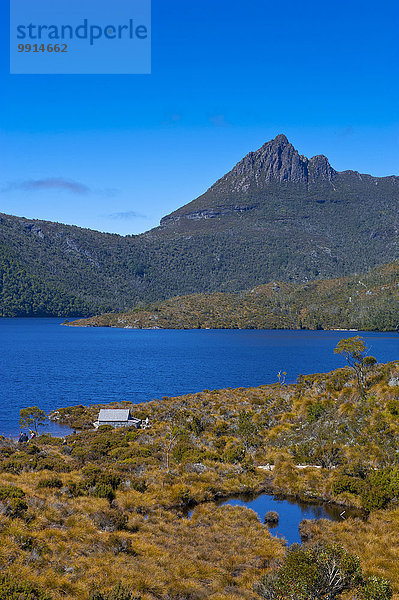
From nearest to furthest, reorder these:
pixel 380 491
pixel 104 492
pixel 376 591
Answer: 1. pixel 376 591
2. pixel 104 492
3. pixel 380 491

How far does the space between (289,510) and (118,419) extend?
2843 cm

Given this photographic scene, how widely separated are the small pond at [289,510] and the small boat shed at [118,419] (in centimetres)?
2384

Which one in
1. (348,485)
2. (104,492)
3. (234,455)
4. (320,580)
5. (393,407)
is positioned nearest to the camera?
(320,580)

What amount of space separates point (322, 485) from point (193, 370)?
267 ft

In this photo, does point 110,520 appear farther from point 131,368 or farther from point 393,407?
point 131,368

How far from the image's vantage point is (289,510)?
27.8 m

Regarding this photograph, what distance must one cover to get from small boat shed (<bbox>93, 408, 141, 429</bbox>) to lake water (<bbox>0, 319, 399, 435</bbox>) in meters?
6.77

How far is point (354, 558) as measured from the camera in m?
17.8

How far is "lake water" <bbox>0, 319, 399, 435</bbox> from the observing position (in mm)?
78625

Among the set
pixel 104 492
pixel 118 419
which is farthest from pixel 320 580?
pixel 118 419

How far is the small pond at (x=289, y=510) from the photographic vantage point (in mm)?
24875

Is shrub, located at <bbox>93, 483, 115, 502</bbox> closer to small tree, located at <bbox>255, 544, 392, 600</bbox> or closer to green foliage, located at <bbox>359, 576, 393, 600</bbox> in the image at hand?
small tree, located at <bbox>255, 544, 392, 600</bbox>

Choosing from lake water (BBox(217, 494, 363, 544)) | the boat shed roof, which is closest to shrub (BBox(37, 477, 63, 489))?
lake water (BBox(217, 494, 363, 544))

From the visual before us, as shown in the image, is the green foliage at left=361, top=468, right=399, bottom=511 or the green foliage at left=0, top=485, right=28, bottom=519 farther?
the green foliage at left=361, top=468, right=399, bottom=511
